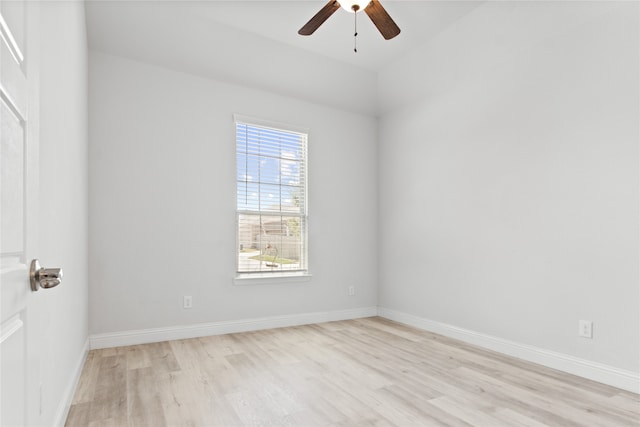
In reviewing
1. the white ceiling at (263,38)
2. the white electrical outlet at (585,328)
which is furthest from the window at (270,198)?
the white electrical outlet at (585,328)

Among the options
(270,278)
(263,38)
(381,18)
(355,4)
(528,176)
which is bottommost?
(270,278)

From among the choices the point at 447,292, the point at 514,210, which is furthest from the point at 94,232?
the point at 514,210

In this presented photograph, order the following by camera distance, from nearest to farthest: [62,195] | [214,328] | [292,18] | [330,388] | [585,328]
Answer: [62,195] → [330,388] → [585,328] → [292,18] → [214,328]

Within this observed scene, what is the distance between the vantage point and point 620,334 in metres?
2.63

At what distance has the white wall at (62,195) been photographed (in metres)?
1.62

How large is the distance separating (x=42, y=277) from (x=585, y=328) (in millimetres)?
3345

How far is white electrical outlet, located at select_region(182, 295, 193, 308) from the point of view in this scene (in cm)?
380

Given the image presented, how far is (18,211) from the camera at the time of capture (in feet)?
2.76

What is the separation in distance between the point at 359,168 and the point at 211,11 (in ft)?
8.28

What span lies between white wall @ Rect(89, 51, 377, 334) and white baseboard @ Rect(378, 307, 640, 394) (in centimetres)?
141

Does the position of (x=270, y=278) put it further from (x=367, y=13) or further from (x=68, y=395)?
(x=367, y=13)

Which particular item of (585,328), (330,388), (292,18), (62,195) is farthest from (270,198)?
(585,328)

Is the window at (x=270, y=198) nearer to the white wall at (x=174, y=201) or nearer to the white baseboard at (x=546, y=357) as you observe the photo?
the white wall at (x=174, y=201)

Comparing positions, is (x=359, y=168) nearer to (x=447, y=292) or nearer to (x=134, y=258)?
(x=447, y=292)
